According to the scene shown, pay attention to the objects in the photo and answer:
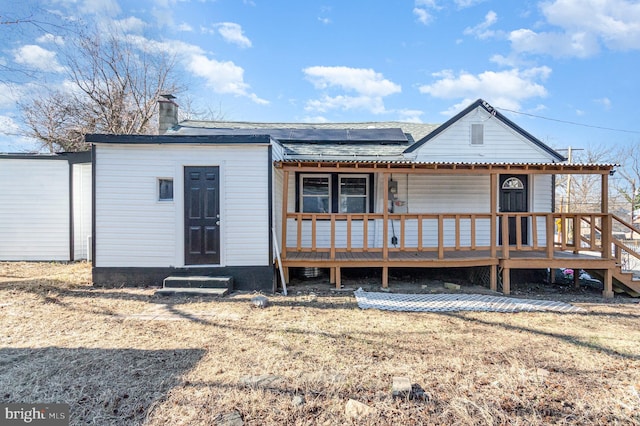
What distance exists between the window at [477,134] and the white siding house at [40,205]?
1094 cm

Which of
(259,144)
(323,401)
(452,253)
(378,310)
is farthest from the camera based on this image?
(452,253)

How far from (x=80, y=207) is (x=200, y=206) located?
5.50m

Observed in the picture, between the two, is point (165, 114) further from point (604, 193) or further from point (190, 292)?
point (604, 193)

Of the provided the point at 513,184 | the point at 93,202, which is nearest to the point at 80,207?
the point at 93,202

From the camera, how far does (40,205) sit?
9.21 m

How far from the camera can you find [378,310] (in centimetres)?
536

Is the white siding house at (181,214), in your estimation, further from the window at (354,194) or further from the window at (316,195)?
the window at (354,194)

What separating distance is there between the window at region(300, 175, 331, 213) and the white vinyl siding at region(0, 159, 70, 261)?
7.00 m

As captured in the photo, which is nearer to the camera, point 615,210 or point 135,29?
point 135,29

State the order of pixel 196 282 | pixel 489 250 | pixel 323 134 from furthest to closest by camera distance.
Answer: pixel 323 134 < pixel 489 250 < pixel 196 282

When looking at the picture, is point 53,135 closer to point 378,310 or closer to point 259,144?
point 259,144

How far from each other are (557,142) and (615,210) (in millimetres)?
8983

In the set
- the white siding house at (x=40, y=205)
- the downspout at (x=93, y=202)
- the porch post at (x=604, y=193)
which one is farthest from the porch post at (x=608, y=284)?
the white siding house at (x=40, y=205)

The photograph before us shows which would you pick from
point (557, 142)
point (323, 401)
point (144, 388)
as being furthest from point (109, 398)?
point (557, 142)
